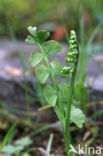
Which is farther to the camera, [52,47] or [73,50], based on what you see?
[52,47]

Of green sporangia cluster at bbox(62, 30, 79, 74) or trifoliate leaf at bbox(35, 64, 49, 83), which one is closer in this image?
green sporangia cluster at bbox(62, 30, 79, 74)

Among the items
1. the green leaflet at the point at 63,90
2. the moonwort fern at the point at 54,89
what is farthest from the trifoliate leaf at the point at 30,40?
the green leaflet at the point at 63,90

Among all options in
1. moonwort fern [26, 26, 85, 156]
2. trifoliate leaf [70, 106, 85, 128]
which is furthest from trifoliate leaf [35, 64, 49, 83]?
trifoliate leaf [70, 106, 85, 128]

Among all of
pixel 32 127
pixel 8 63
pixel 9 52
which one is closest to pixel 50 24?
pixel 9 52

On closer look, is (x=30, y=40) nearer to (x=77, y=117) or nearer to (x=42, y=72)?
(x=42, y=72)

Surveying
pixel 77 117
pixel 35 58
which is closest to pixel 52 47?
pixel 35 58

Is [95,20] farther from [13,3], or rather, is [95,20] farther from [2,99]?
[2,99]

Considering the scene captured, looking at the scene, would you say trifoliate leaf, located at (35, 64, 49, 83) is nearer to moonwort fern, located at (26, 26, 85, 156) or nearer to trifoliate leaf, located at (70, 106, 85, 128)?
moonwort fern, located at (26, 26, 85, 156)

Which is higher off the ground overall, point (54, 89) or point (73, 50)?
point (73, 50)

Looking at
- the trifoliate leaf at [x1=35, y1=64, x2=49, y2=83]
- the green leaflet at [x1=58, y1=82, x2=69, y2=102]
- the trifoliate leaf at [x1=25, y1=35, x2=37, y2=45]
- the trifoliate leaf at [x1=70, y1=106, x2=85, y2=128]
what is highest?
the trifoliate leaf at [x1=25, y1=35, x2=37, y2=45]
